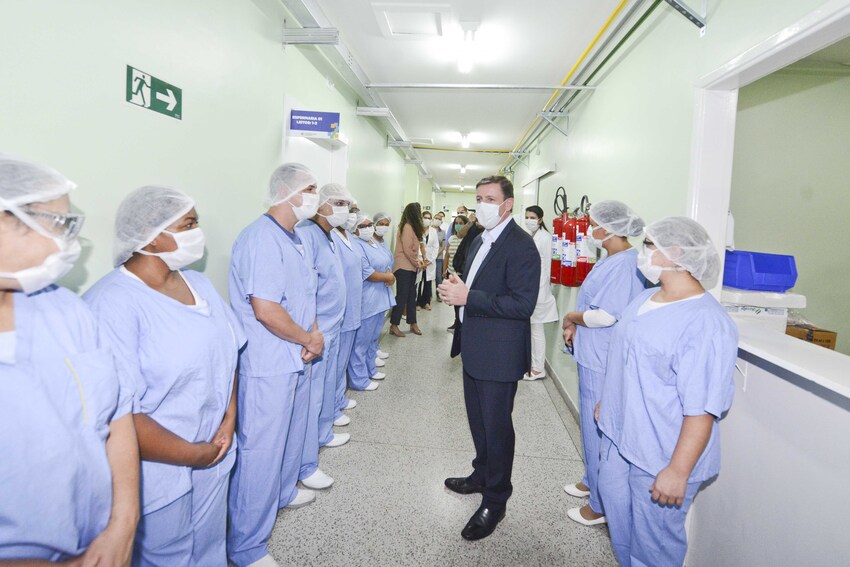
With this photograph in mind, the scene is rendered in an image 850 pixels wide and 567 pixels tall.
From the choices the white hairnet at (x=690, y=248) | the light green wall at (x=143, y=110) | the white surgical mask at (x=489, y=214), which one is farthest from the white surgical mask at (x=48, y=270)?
the white hairnet at (x=690, y=248)

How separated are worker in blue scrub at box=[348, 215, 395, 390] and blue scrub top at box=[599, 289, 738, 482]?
263cm

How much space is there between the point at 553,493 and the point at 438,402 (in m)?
1.39

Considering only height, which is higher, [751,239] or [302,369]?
[751,239]

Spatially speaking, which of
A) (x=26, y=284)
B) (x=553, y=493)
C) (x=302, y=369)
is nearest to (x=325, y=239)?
(x=302, y=369)

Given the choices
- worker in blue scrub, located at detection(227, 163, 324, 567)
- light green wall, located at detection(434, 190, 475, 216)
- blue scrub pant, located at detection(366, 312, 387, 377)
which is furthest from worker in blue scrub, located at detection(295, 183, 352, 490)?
light green wall, located at detection(434, 190, 475, 216)

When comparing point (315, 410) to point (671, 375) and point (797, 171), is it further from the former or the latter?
point (797, 171)

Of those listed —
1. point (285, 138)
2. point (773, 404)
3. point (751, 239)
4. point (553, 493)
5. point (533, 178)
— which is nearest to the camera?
point (773, 404)

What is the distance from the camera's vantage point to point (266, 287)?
71.4 inches

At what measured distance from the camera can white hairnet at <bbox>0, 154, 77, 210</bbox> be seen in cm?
83

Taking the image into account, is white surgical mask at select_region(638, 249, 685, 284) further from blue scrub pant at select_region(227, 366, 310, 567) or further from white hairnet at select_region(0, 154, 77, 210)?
white hairnet at select_region(0, 154, 77, 210)

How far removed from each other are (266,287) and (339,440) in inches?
61.0

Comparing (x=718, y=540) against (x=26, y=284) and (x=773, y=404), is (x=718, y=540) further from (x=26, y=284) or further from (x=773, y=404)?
(x=26, y=284)

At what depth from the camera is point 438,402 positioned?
3689 mm

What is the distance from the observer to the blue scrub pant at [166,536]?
123cm
